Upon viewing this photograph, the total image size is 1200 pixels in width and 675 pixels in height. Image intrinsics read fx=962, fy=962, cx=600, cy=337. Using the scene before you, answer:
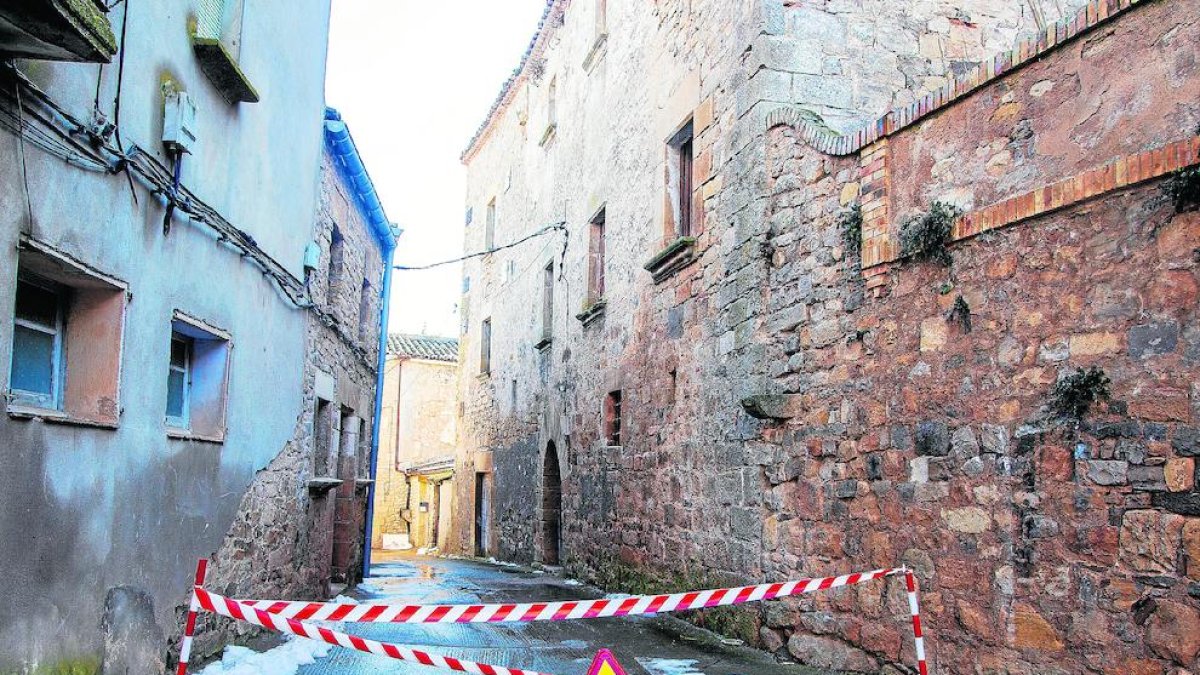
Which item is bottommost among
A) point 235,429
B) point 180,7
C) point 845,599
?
point 845,599

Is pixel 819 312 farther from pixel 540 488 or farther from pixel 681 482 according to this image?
pixel 540 488

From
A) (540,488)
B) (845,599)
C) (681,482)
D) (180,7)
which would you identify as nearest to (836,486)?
(845,599)

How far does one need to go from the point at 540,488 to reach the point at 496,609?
946 centimetres

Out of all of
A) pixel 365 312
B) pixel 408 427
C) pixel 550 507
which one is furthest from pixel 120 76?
pixel 408 427

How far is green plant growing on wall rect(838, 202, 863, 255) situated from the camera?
5.99 meters

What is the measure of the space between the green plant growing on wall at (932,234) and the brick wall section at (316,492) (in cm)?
451

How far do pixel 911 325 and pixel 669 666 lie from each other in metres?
2.60

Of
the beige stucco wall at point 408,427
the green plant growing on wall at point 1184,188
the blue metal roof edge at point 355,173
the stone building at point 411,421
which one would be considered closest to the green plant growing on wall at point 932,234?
the green plant growing on wall at point 1184,188

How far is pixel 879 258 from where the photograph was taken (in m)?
5.77

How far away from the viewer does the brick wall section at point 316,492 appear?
20.9 feet

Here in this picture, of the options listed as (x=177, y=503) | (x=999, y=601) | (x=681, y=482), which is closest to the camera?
(x=999, y=601)

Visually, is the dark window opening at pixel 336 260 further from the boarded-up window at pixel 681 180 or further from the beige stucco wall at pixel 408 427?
the beige stucco wall at pixel 408 427

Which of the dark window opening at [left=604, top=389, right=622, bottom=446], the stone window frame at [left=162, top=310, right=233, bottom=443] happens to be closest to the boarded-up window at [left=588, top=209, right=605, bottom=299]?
the dark window opening at [left=604, top=389, right=622, bottom=446]

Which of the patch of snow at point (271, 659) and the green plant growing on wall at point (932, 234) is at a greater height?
the green plant growing on wall at point (932, 234)
